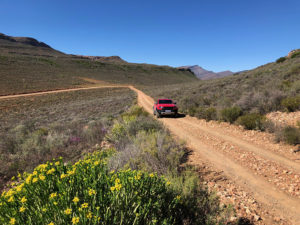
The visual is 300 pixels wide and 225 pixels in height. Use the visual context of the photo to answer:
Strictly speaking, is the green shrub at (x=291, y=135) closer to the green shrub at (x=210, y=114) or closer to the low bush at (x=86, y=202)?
the green shrub at (x=210, y=114)

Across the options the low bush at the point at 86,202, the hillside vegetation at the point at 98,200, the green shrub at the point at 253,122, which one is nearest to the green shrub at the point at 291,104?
the green shrub at the point at 253,122

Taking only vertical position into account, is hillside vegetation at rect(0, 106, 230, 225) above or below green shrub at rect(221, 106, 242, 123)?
below

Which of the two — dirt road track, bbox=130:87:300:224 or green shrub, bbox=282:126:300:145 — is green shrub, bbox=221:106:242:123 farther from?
green shrub, bbox=282:126:300:145

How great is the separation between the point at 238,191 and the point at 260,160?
1.91m

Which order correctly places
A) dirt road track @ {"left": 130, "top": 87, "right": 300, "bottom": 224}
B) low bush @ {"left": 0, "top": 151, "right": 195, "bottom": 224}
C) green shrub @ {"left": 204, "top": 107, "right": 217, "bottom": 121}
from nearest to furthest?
1. low bush @ {"left": 0, "top": 151, "right": 195, "bottom": 224}
2. dirt road track @ {"left": 130, "top": 87, "right": 300, "bottom": 224}
3. green shrub @ {"left": 204, "top": 107, "right": 217, "bottom": 121}

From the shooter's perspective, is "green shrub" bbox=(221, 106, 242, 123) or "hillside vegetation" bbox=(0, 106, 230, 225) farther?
"green shrub" bbox=(221, 106, 242, 123)

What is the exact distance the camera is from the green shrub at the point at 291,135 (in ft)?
17.3

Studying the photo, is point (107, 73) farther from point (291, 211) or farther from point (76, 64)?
point (291, 211)

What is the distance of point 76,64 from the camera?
269ft

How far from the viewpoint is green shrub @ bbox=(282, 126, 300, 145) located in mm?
5281

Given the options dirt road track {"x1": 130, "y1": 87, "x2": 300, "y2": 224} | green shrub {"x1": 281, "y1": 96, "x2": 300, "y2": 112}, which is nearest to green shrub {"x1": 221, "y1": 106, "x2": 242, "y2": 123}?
dirt road track {"x1": 130, "y1": 87, "x2": 300, "y2": 224}

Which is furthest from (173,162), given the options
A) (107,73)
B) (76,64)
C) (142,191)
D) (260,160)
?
(76,64)

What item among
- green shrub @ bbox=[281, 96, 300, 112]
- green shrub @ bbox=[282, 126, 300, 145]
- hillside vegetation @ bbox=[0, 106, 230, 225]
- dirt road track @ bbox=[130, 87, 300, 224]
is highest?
green shrub @ bbox=[281, 96, 300, 112]

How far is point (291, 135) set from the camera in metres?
5.38
